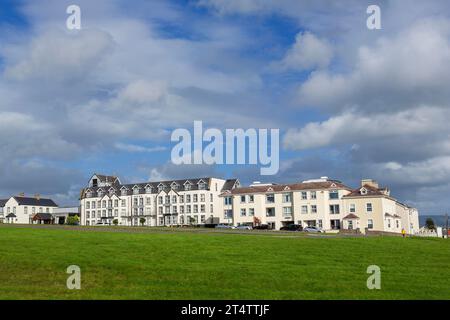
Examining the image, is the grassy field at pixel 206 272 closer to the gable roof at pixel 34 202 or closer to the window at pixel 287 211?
the window at pixel 287 211

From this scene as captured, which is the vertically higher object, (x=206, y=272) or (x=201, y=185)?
(x=201, y=185)

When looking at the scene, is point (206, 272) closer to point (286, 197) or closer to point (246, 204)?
point (286, 197)

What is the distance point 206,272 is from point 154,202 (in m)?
122

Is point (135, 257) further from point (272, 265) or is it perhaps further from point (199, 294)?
point (199, 294)

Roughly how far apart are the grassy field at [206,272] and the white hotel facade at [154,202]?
96758 millimetres

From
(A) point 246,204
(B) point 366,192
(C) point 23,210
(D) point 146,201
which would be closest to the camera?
(B) point 366,192

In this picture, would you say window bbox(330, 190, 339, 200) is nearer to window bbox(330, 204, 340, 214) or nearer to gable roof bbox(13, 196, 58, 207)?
window bbox(330, 204, 340, 214)

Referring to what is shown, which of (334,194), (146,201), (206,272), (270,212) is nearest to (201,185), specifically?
(146,201)

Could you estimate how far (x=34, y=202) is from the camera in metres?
166

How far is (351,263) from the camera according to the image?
2652 centimetres

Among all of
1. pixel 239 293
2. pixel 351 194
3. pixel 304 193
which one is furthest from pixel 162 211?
pixel 239 293

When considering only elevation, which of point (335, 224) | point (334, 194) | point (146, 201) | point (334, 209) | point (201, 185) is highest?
point (201, 185)

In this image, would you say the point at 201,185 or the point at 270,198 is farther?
the point at 201,185

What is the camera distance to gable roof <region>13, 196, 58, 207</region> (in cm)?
16250
